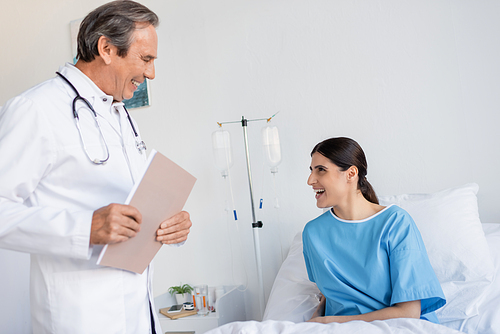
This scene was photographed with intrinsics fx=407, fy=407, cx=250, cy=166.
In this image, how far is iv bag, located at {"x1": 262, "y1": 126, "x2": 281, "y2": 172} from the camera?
2068 millimetres

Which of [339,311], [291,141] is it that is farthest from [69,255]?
[291,141]

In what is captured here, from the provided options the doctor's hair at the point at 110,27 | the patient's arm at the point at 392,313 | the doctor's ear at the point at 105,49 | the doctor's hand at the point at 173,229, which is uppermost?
the doctor's hair at the point at 110,27

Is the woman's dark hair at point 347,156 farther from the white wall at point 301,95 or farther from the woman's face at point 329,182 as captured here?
the white wall at point 301,95

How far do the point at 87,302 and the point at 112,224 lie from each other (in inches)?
9.7

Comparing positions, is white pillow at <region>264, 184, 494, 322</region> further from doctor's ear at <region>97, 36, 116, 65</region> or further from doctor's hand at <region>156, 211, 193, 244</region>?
doctor's ear at <region>97, 36, 116, 65</region>

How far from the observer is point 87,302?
926mm

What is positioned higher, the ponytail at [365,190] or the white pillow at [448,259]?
the ponytail at [365,190]

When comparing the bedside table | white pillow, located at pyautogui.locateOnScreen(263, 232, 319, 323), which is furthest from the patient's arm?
the bedside table

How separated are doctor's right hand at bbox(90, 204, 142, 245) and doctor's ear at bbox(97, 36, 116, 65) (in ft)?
1.43

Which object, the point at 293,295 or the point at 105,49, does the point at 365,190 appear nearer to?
the point at 293,295

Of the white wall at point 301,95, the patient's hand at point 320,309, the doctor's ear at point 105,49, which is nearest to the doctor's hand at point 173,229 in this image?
the doctor's ear at point 105,49

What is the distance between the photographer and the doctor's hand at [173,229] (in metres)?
1.01

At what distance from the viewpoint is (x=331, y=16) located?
7.03ft

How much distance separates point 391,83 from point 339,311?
1.17 metres
